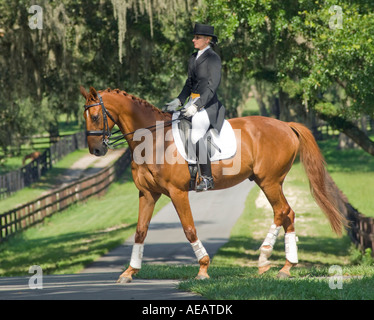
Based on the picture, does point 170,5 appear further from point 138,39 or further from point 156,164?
point 156,164

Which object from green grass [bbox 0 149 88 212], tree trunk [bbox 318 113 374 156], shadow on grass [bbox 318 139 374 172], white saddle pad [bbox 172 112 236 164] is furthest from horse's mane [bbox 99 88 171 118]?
shadow on grass [bbox 318 139 374 172]

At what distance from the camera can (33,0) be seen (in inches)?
619

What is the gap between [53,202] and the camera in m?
29.0

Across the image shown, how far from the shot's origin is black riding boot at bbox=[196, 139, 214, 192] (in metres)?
9.11

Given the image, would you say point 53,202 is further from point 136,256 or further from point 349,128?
point 136,256

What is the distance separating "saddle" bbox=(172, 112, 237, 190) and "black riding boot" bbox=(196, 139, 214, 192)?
0.06 metres

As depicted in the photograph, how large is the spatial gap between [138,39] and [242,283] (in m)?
11.2

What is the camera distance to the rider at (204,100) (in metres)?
9.07

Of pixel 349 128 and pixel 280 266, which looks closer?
pixel 280 266

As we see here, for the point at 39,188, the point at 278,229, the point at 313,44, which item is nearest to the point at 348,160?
the point at 39,188

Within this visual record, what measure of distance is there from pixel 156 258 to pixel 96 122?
897cm

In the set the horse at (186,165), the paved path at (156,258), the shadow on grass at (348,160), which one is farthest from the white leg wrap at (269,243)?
the shadow on grass at (348,160)

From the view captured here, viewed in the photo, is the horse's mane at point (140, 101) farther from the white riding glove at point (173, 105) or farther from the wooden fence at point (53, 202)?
the wooden fence at point (53, 202)
